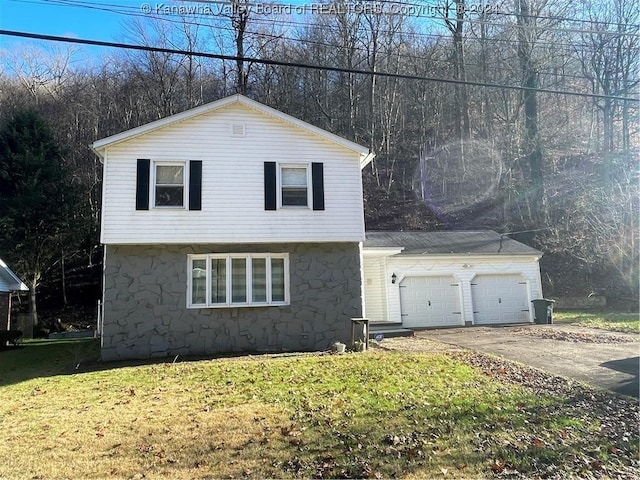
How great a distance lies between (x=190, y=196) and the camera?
11508 millimetres

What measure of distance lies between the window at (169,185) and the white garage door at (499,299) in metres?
12.0

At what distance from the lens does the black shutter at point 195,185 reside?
37.7 ft

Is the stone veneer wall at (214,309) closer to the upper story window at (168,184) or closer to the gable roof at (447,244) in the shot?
the upper story window at (168,184)

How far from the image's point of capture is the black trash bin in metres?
17.4

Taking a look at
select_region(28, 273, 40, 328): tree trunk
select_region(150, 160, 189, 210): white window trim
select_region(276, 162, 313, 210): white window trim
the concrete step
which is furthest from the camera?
select_region(28, 273, 40, 328): tree trunk

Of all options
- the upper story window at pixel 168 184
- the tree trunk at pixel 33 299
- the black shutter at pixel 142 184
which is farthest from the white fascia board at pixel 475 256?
the tree trunk at pixel 33 299

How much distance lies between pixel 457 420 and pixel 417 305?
1195 centimetres

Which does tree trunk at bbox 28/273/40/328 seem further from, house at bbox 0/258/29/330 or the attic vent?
the attic vent

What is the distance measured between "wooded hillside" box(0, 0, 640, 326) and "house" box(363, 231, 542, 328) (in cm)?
609

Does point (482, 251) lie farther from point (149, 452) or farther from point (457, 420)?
point (149, 452)

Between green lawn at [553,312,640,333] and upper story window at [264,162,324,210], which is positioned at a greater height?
upper story window at [264,162,324,210]

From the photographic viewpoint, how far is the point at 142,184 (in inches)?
448

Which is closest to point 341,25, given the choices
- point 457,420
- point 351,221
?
point 351,221

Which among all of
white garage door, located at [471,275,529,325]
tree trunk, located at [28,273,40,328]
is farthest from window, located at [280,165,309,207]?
tree trunk, located at [28,273,40,328]
